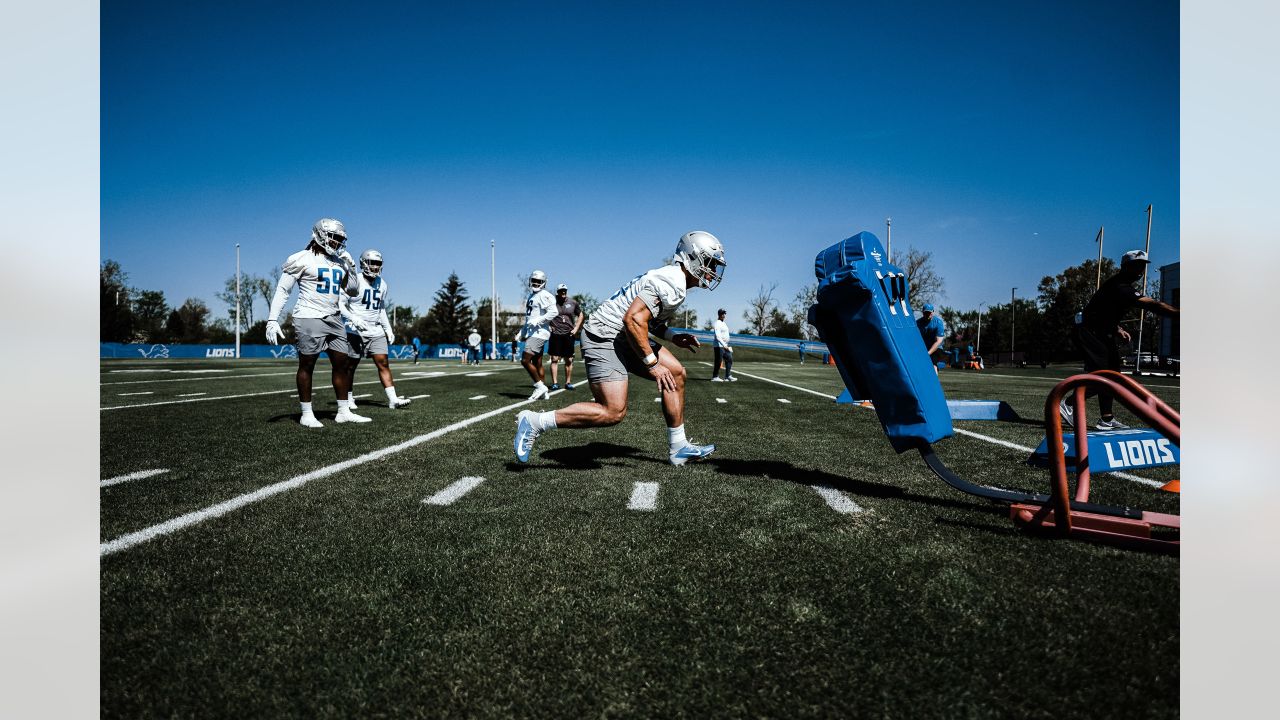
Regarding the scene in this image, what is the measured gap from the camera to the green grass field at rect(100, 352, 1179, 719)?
4.95 feet

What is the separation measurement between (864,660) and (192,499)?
3.67 m

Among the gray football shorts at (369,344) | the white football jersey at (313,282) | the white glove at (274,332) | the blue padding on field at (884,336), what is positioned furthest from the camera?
the gray football shorts at (369,344)

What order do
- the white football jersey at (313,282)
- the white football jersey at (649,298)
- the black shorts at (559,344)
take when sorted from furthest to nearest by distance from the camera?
the black shorts at (559,344) < the white football jersey at (313,282) < the white football jersey at (649,298)

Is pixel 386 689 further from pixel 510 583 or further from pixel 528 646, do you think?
pixel 510 583

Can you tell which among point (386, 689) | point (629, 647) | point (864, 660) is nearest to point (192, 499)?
A: point (386, 689)

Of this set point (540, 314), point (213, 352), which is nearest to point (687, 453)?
point (540, 314)

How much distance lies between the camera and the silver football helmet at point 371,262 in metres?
8.31

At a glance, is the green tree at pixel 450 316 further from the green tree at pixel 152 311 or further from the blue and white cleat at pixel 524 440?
the blue and white cleat at pixel 524 440

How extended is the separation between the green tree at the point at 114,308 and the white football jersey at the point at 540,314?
224 ft

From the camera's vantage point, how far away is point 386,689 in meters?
1.52

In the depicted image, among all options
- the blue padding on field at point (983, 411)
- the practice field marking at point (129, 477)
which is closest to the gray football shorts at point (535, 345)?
the practice field marking at point (129, 477)

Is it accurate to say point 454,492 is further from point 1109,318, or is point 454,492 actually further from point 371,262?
point 1109,318

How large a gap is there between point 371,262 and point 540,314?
11.9 feet

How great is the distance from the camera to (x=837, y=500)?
349 cm
